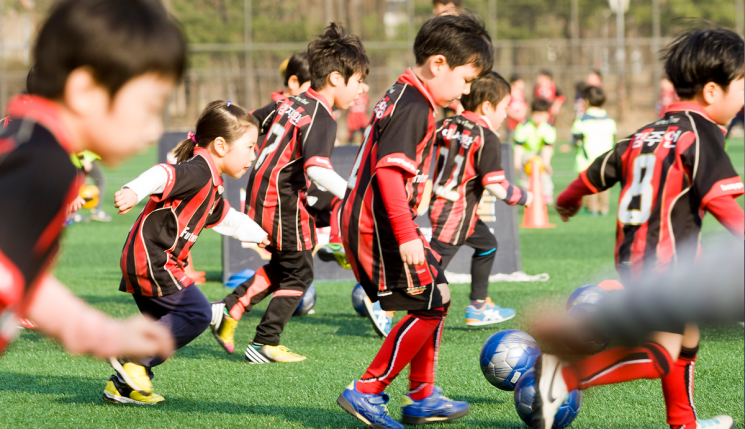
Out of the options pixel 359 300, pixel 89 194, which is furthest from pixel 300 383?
pixel 89 194

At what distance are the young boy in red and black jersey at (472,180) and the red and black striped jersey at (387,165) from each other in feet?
6.43

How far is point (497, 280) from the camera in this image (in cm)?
731

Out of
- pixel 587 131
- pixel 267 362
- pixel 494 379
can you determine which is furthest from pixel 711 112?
pixel 587 131

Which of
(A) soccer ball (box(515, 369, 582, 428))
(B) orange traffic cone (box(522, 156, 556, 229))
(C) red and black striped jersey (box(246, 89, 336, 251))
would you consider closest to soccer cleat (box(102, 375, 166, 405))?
(C) red and black striped jersey (box(246, 89, 336, 251))

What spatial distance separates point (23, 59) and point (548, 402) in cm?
3082

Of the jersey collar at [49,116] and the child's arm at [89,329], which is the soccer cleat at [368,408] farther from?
the jersey collar at [49,116]

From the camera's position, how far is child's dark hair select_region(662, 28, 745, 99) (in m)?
3.13

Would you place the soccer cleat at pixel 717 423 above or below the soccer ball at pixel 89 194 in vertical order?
above

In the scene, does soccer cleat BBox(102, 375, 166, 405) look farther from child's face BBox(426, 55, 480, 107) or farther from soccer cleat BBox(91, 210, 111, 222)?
soccer cleat BBox(91, 210, 111, 222)

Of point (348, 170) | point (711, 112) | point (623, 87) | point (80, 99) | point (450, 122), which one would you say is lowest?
point (623, 87)

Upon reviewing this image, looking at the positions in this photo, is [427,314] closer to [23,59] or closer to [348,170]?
[348,170]

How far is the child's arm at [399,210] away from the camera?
10.6 feet

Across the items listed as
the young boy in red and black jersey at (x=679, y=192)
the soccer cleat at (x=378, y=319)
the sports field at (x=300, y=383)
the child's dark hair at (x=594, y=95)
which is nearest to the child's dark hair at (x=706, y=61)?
the young boy in red and black jersey at (x=679, y=192)

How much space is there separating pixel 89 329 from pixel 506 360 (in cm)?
261
